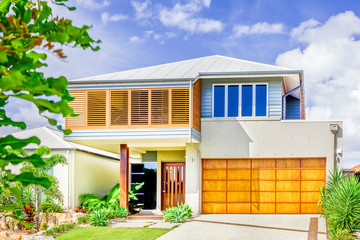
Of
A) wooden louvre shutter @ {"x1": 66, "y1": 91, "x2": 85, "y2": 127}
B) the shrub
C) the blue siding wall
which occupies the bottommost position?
the shrub

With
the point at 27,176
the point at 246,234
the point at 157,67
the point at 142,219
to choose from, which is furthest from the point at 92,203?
the point at 27,176

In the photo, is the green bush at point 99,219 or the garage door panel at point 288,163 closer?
the green bush at point 99,219

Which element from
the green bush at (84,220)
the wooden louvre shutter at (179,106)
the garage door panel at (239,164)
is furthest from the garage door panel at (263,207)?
the green bush at (84,220)

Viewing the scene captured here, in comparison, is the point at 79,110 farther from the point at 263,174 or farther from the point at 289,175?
the point at 289,175

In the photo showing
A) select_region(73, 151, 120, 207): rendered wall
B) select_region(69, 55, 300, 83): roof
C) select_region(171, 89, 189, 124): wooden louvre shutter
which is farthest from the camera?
select_region(73, 151, 120, 207): rendered wall

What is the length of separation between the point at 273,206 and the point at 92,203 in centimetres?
778

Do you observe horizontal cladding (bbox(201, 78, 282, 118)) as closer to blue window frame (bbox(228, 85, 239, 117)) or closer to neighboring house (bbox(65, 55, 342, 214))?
neighboring house (bbox(65, 55, 342, 214))

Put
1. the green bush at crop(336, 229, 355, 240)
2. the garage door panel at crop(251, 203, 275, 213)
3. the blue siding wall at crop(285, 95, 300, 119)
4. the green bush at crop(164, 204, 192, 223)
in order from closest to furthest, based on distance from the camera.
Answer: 1. the green bush at crop(336, 229, 355, 240)
2. the green bush at crop(164, 204, 192, 223)
3. the garage door panel at crop(251, 203, 275, 213)
4. the blue siding wall at crop(285, 95, 300, 119)

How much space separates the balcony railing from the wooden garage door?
121 inches

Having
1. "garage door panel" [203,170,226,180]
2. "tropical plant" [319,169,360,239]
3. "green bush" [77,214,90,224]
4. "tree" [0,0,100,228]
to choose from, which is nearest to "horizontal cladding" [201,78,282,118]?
"garage door panel" [203,170,226,180]

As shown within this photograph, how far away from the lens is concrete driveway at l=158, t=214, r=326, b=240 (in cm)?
1430

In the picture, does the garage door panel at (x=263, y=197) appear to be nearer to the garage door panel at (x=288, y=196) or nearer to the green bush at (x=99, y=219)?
the garage door panel at (x=288, y=196)

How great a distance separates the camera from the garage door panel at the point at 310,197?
762 inches

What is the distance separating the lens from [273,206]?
64.1 feet
